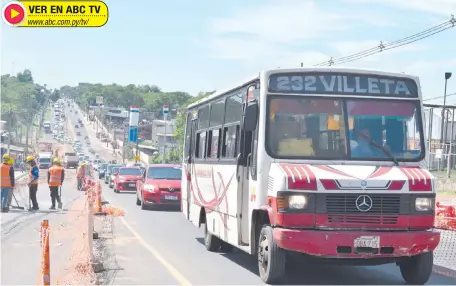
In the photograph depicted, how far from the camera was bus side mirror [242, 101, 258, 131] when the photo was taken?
34.6 feet

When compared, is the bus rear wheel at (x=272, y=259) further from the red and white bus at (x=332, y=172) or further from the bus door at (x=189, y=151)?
the bus door at (x=189, y=151)

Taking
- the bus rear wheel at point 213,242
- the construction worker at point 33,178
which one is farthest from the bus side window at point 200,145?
the construction worker at point 33,178

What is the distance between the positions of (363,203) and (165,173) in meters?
18.2

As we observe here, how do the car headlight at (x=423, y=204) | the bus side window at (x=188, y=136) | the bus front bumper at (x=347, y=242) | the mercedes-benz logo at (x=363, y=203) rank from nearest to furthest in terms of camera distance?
the bus front bumper at (x=347, y=242)
the mercedes-benz logo at (x=363, y=203)
the car headlight at (x=423, y=204)
the bus side window at (x=188, y=136)

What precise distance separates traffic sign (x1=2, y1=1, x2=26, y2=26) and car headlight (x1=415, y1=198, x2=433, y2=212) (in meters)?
8.70

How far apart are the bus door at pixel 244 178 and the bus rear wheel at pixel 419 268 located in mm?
2347

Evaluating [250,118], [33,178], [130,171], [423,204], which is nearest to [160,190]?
[33,178]

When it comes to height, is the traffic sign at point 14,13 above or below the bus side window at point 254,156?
above

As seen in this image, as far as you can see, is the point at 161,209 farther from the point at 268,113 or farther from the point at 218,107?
the point at 268,113

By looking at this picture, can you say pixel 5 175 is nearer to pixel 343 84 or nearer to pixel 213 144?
pixel 213 144

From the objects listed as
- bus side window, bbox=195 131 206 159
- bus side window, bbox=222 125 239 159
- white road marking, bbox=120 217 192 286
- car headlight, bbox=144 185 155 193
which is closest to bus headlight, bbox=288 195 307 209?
white road marking, bbox=120 217 192 286

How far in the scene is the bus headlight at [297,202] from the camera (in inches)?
379

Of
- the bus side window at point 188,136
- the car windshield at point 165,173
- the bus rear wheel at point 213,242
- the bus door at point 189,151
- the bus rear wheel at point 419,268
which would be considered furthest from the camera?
the car windshield at point 165,173

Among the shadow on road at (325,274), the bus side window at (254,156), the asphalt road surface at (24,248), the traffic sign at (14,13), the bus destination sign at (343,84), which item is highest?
the traffic sign at (14,13)
